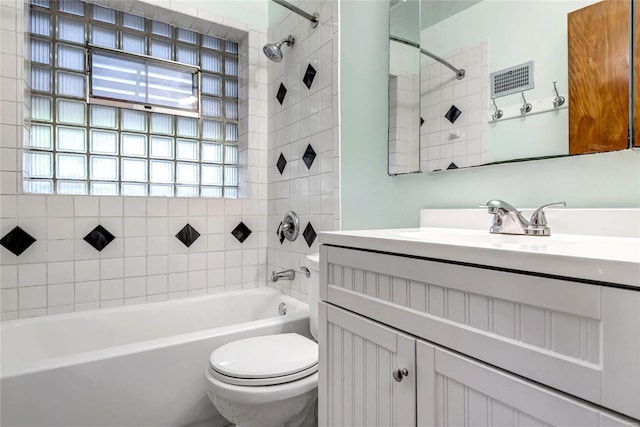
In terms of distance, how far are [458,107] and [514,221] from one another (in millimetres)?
482

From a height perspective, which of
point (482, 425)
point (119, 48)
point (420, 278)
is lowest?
point (482, 425)

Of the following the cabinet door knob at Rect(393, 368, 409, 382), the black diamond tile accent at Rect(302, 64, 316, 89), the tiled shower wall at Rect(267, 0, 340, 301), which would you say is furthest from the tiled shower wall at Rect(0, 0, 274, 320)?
the cabinet door knob at Rect(393, 368, 409, 382)

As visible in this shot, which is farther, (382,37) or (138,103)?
(138,103)

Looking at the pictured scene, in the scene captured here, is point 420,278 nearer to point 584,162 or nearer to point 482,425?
point 482,425

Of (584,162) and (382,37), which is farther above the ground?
(382,37)

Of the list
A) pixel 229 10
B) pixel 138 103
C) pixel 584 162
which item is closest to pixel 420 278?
pixel 584 162

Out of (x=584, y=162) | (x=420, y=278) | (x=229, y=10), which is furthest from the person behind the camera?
(x=229, y=10)

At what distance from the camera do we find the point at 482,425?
23.4 inches

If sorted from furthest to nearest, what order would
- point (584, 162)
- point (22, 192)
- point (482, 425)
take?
point (22, 192) → point (584, 162) → point (482, 425)

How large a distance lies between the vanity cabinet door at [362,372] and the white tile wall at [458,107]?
70 centimetres

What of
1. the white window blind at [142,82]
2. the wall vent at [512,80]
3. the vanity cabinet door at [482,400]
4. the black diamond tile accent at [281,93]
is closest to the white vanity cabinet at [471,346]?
the vanity cabinet door at [482,400]

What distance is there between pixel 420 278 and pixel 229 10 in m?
2.24

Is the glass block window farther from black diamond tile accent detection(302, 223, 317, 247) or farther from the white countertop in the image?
the white countertop

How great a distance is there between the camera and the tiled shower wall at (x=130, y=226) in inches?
66.6
